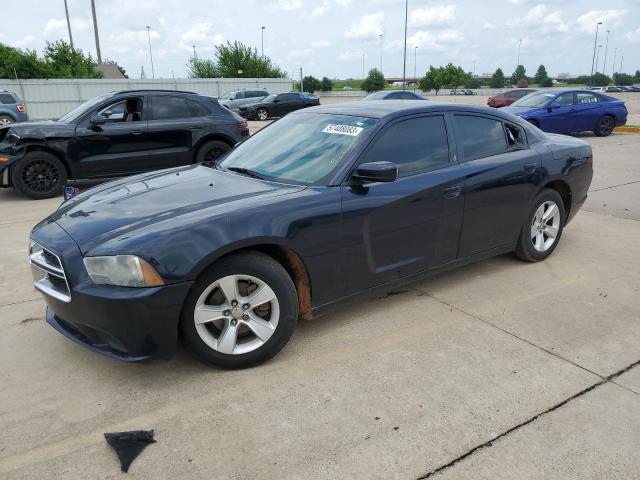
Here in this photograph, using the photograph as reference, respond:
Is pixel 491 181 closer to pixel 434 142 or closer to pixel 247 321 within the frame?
pixel 434 142

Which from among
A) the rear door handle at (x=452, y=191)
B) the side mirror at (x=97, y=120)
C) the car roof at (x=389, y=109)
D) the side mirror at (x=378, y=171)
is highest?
the car roof at (x=389, y=109)

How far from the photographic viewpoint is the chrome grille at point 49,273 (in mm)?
2924

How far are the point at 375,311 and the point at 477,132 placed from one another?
1.69 metres

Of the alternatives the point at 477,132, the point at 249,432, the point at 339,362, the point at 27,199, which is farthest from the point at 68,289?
the point at 27,199

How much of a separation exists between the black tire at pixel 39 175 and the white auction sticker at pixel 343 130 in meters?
5.76

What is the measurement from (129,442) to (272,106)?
24.3 meters

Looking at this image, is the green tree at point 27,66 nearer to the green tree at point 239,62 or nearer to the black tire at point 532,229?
the green tree at point 239,62

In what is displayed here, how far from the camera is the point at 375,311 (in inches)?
156

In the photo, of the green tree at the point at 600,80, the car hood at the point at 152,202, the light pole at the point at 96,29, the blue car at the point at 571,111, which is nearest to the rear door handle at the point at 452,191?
the car hood at the point at 152,202

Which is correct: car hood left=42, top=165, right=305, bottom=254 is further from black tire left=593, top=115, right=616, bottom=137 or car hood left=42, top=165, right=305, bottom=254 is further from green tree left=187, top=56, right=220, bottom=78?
green tree left=187, top=56, right=220, bottom=78

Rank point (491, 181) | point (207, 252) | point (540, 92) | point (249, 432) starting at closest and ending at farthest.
→ point (249, 432)
point (207, 252)
point (491, 181)
point (540, 92)

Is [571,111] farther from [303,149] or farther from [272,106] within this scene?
[272,106]

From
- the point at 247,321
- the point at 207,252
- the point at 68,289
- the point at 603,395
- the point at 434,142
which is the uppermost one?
the point at 434,142

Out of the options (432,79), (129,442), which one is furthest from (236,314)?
(432,79)
